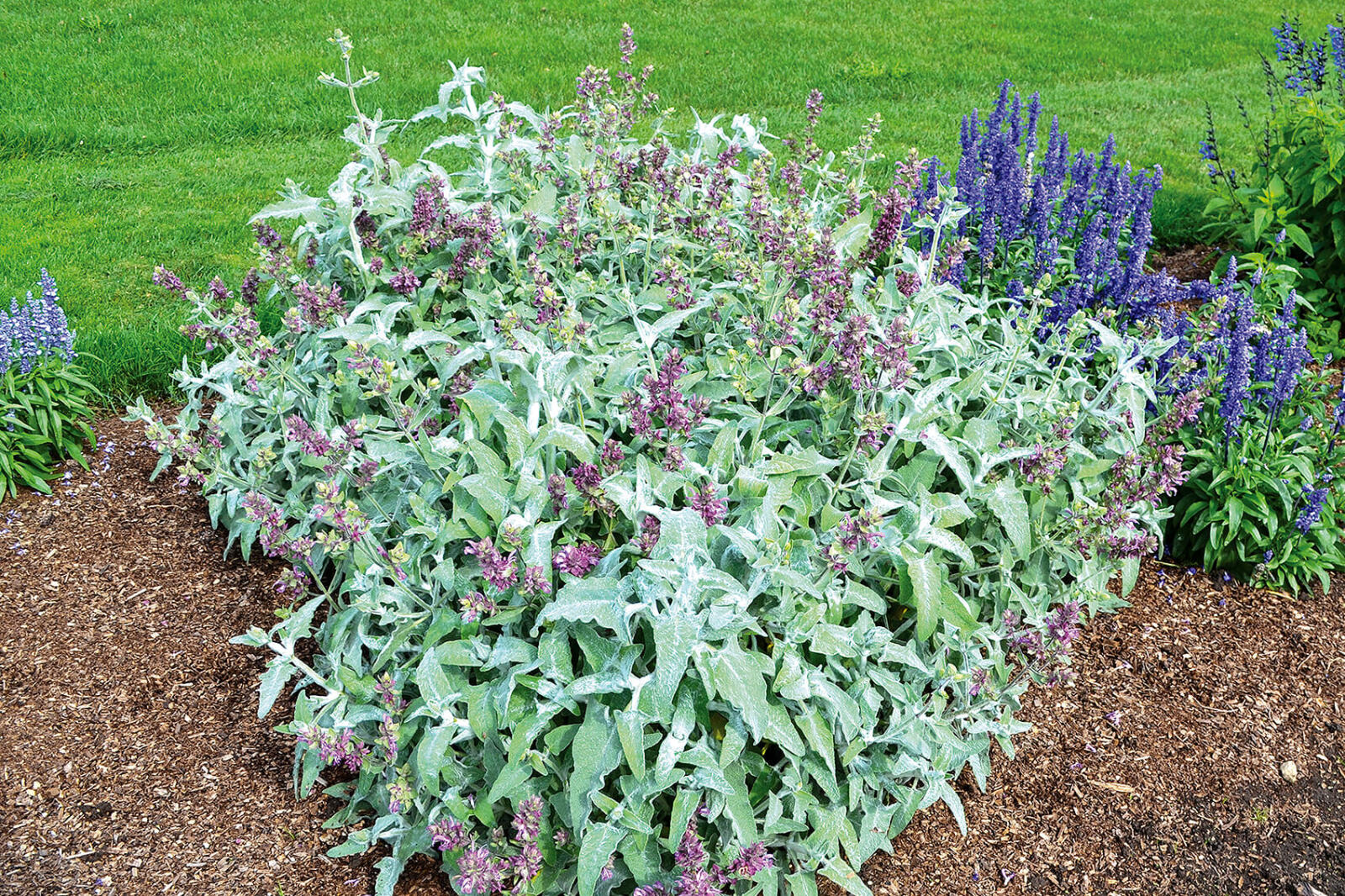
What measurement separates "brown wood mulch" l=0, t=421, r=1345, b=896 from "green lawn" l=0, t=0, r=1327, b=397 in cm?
192

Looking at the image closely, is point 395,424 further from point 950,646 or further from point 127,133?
point 127,133

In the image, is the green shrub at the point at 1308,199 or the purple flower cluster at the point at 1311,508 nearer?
the purple flower cluster at the point at 1311,508

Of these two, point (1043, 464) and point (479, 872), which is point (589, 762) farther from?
point (1043, 464)

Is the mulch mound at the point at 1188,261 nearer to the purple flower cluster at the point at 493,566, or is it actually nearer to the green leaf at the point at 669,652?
the green leaf at the point at 669,652

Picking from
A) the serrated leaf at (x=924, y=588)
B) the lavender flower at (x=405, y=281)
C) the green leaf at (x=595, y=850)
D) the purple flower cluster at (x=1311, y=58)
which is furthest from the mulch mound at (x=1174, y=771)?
the purple flower cluster at (x=1311, y=58)

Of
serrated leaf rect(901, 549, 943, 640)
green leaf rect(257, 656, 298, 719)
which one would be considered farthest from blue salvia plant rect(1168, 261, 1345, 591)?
green leaf rect(257, 656, 298, 719)

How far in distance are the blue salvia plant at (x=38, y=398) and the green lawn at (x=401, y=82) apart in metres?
0.86

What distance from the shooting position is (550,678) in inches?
98.8

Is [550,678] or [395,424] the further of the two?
[395,424]

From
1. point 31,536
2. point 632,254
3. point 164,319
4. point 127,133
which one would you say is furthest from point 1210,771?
point 127,133

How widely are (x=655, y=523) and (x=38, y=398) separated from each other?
2594mm

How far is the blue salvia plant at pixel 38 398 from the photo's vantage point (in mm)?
3814

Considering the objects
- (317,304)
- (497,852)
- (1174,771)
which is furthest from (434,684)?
(1174,771)

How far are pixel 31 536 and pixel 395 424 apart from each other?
1487mm
